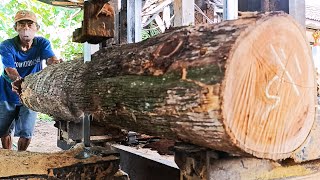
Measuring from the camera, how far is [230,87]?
4.80 ft

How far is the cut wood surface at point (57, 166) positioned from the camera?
7.25ft

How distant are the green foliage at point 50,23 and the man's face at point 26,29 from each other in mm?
6661

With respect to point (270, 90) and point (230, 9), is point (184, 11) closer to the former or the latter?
point (230, 9)

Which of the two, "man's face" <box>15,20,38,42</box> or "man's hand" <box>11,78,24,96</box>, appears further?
"man's face" <box>15,20,38,42</box>

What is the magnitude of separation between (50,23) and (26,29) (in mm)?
7567

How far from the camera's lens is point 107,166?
240 cm

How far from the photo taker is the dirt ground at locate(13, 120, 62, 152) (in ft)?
25.1

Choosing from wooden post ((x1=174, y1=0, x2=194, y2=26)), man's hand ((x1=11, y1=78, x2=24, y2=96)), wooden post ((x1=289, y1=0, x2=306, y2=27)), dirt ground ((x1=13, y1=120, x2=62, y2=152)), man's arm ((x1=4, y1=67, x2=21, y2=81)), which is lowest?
dirt ground ((x1=13, y1=120, x2=62, y2=152))

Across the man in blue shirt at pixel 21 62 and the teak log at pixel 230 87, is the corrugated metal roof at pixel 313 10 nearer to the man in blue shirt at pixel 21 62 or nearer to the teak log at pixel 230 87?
the man in blue shirt at pixel 21 62

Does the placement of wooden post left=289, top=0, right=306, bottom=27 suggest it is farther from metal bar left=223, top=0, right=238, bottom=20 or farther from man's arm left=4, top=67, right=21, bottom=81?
man's arm left=4, top=67, right=21, bottom=81

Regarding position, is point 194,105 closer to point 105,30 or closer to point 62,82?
point 105,30

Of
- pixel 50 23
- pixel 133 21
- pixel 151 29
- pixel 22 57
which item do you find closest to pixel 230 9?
pixel 133 21

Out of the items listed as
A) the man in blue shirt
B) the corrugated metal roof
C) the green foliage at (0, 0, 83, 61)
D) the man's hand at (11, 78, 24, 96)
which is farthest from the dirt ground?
the corrugated metal roof

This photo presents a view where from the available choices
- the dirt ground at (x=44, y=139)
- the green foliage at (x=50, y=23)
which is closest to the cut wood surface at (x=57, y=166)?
the dirt ground at (x=44, y=139)
